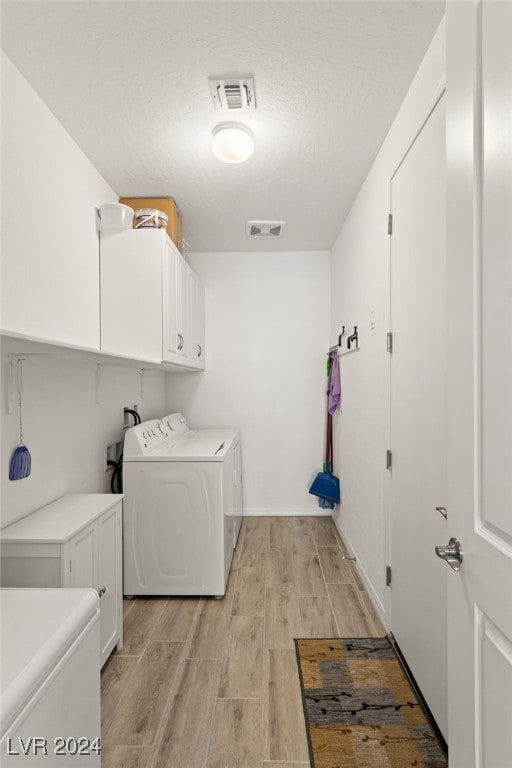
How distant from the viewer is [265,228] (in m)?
3.46

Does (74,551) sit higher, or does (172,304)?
(172,304)

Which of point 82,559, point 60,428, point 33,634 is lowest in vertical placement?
point 82,559

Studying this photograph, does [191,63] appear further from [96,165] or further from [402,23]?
[96,165]

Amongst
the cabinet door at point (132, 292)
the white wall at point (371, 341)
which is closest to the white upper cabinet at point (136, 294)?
the cabinet door at point (132, 292)

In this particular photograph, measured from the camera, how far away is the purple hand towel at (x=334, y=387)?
11.7 ft

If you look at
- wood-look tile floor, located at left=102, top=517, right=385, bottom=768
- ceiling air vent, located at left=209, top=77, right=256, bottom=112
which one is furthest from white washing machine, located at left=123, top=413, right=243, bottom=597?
ceiling air vent, located at left=209, top=77, right=256, bottom=112

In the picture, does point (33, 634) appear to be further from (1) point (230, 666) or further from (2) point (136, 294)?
(2) point (136, 294)

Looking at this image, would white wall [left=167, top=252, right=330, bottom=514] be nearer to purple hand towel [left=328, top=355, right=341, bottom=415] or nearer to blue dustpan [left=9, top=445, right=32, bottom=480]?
purple hand towel [left=328, top=355, right=341, bottom=415]

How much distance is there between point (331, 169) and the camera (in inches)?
98.0

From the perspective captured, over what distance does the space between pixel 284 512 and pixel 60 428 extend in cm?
252

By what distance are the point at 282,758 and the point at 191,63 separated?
2.54 metres

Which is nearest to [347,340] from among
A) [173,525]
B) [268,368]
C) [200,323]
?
[268,368]

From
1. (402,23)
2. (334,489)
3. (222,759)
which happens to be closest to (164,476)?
(222,759)

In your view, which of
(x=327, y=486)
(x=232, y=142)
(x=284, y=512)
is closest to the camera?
(x=232, y=142)
